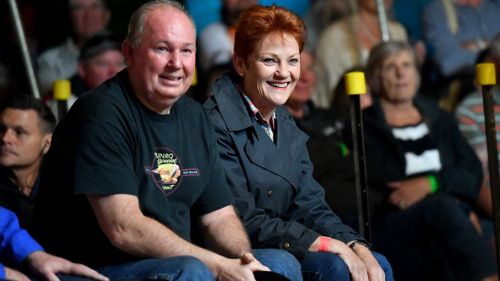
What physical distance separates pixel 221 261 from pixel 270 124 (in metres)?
0.90

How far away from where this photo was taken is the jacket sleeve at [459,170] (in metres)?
5.97

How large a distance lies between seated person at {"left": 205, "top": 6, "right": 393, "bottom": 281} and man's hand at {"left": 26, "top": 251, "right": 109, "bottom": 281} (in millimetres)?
837

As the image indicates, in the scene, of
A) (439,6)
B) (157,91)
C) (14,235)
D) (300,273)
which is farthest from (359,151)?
(439,6)

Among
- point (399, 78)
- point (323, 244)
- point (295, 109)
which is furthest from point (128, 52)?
point (399, 78)

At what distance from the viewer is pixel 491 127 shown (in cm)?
483

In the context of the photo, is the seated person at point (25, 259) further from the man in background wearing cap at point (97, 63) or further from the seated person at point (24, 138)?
the man in background wearing cap at point (97, 63)

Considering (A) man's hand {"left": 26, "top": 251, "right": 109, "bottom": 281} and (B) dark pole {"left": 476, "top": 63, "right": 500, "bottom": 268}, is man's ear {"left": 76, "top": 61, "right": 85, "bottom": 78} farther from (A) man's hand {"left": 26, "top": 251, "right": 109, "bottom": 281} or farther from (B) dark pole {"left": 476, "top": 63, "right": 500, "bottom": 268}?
(A) man's hand {"left": 26, "top": 251, "right": 109, "bottom": 281}

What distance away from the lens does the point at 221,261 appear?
11.6 ft

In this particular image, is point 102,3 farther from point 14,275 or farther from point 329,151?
point 14,275

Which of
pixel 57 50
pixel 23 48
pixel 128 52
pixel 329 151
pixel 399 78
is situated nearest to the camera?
pixel 128 52

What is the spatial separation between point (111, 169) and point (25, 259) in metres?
0.36

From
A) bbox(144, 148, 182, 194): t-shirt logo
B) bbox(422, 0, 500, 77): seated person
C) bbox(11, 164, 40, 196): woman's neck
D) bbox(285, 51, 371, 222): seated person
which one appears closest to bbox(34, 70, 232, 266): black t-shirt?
bbox(144, 148, 182, 194): t-shirt logo

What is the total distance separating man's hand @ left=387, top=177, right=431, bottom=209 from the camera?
18.9ft

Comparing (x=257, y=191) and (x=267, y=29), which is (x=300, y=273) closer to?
(x=257, y=191)
